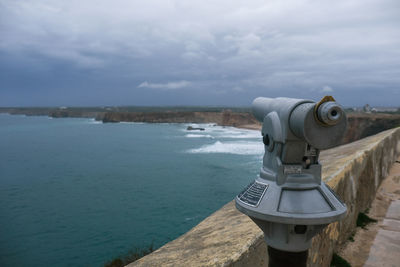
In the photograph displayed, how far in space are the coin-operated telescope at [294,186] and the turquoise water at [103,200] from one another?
10822mm

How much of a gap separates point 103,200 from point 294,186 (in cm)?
1832

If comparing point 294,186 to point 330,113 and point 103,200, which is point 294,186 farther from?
point 103,200

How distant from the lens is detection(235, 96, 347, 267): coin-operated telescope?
1.57m

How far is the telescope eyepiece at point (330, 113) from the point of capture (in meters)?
1.49

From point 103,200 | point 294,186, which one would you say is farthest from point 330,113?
point 103,200

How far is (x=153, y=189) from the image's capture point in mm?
20625

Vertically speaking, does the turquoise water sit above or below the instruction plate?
below

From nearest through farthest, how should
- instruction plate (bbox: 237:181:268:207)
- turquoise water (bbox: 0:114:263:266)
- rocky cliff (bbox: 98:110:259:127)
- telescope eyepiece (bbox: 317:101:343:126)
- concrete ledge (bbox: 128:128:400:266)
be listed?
telescope eyepiece (bbox: 317:101:343:126) < instruction plate (bbox: 237:181:268:207) < concrete ledge (bbox: 128:128:400:266) < turquoise water (bbox: 0:114:263:266) < rocky cliff (bbox: 98:110:259:127)

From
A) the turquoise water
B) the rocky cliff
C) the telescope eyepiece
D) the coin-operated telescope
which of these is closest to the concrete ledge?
the coin-operated telescope

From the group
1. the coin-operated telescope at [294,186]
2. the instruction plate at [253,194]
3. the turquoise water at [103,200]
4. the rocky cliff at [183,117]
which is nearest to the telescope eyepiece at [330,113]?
the coin-operated telescope at [294,186]

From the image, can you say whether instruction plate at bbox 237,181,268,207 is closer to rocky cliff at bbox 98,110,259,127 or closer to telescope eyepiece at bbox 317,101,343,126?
telescope eyepiece at bbox 317,101,343,126

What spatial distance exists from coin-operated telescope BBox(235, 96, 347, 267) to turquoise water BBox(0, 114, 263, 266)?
35.5 ft

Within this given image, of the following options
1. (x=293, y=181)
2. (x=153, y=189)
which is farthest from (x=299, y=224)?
(x=153, y=189)

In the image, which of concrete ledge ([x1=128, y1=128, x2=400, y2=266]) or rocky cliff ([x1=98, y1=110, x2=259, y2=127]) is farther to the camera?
rocky cliff ([x1=98, y1=110, x2=259, y2=127])
